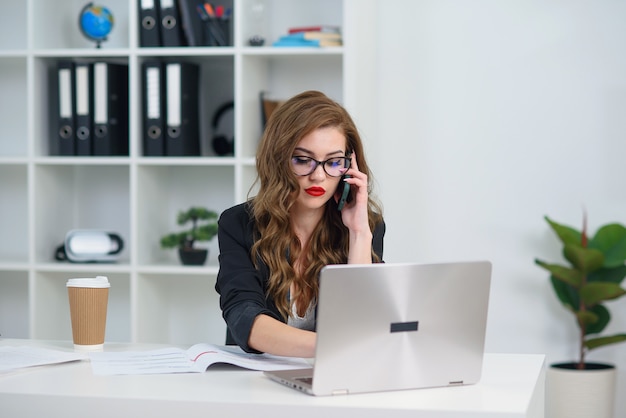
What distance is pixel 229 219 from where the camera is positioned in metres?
2.12

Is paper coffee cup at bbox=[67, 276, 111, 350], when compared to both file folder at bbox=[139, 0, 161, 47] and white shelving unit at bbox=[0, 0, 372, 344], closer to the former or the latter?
white shelving unit at bbox=[0, 0, 372, 344]

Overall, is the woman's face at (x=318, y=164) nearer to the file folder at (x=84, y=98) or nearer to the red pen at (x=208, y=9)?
the red pen at (x=208, y=9)

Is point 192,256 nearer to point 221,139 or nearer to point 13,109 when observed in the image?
point 221,139

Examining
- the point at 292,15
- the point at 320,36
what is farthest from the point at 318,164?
the point at 292,15

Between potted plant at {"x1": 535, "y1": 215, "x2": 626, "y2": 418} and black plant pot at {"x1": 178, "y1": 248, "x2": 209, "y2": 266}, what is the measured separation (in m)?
1.30

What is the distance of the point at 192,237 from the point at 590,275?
155 cm

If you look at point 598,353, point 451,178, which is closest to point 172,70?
point 451,178

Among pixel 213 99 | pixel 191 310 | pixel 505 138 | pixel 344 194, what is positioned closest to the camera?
pixel 344 194

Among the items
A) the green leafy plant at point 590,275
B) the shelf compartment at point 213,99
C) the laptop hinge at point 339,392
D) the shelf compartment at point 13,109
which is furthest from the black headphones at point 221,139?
the laptop hinge at point 339,392

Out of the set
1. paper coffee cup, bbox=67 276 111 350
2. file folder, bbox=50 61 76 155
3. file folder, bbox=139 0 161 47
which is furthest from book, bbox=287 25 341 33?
paper coffee cup, bbox=67 276 111 350

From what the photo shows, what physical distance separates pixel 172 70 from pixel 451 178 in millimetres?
1192

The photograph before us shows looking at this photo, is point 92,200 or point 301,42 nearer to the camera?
point 301,42

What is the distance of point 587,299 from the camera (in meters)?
3.21

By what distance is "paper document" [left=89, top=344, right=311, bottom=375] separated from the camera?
5.54 feet
